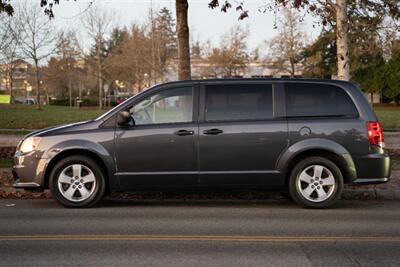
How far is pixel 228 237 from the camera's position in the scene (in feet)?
20.7

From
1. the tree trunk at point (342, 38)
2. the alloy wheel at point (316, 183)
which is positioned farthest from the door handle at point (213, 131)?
the tree trunk at point (342, 38)

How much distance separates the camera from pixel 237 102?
8.15 meters

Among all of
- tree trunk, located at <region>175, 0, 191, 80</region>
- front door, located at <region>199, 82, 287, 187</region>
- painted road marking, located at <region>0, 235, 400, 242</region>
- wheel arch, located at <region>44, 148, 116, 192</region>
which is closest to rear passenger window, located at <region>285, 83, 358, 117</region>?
front door, located at <region>199, 82, 287, 187</region>

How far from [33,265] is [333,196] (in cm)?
468

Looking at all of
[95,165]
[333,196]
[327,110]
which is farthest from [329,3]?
[95,165]

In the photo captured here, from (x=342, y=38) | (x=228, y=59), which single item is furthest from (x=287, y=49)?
(x=342, y=38)

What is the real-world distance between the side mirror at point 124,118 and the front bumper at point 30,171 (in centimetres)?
127

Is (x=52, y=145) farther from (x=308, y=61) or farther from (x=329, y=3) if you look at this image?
(x=308, y=61)

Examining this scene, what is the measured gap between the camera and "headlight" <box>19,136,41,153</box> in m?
8.08

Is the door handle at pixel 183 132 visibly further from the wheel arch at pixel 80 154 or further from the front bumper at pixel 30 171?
the front bumper at pixel 30 171

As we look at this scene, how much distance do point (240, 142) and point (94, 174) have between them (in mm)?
2271

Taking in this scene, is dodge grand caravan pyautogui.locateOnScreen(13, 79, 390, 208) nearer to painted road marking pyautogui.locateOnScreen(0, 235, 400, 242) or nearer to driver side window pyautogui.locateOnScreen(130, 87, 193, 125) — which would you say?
driver side window pyautogui.locateOnScreen(130, 87, 193, 125)

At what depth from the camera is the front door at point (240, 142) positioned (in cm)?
798

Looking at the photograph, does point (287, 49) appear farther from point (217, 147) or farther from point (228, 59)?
point (217, 147)
